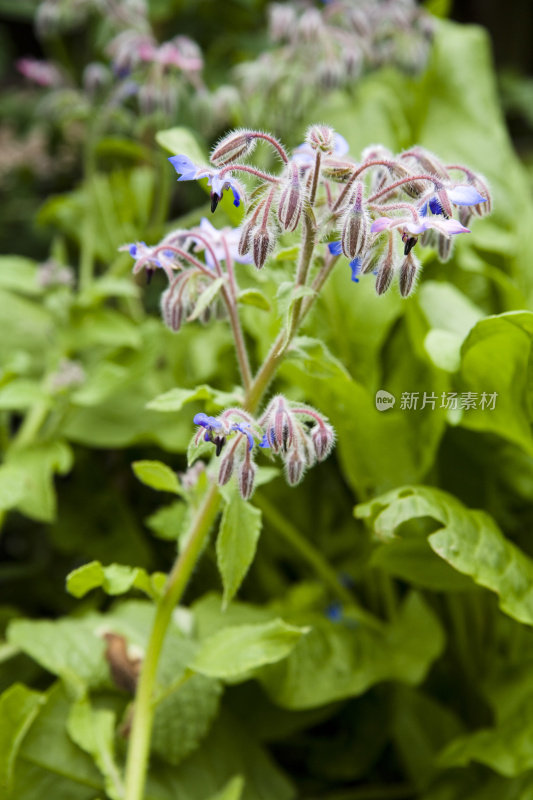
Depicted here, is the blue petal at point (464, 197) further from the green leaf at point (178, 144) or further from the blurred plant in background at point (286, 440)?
the green leaf at point (178, 144)

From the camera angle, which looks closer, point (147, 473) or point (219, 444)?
point (219, 444)

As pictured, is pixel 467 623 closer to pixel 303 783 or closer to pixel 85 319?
pixel 303 783

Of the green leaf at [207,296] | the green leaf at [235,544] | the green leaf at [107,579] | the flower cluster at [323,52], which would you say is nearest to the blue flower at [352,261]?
the green leaf at [207,296]

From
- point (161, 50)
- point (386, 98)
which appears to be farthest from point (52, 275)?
point (386, 98)

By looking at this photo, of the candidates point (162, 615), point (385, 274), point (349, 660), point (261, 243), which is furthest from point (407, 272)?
point (349, 660)

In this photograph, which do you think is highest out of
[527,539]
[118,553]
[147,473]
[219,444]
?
[219,444]

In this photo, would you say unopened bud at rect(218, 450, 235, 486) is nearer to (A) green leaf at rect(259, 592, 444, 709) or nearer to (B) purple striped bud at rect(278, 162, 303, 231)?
(B) purple striped bud at rect(278, 162, 303, 231)

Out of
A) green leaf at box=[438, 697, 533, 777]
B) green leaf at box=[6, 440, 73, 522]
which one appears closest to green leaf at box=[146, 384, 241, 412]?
green leaf at box=[6, 440, 73, 522]
